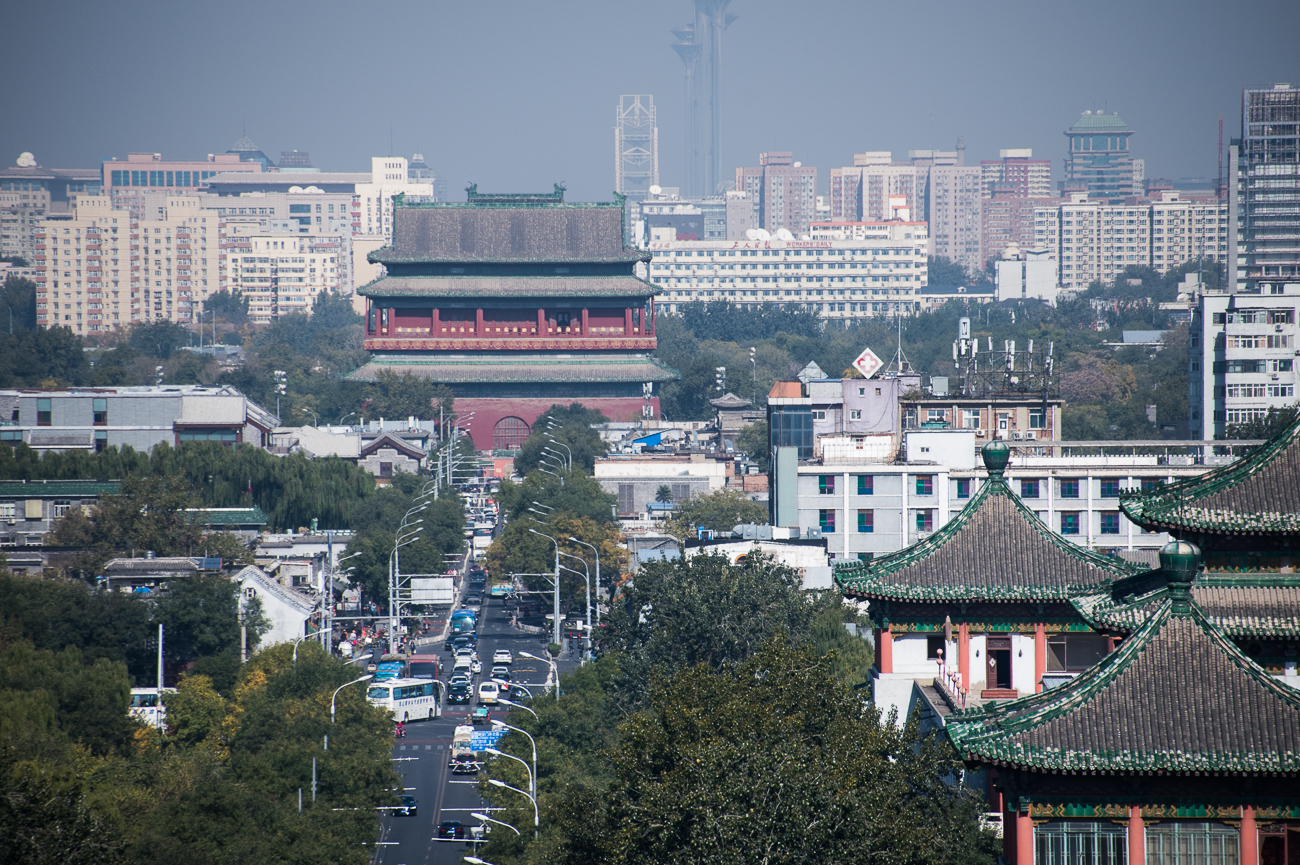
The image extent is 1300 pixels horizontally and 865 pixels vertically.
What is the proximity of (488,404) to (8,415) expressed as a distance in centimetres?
4314

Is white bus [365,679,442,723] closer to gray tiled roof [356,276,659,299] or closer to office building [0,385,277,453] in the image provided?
office building [0,385,277,453]

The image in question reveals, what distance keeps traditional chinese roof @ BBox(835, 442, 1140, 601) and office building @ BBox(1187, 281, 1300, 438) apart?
75.6 metres

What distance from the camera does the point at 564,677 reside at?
187ft

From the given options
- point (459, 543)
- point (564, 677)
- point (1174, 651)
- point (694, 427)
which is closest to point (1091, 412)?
point (694, 427)

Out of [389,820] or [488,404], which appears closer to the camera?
→ [389,820]

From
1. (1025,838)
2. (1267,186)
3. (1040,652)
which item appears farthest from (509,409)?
(1025,838)

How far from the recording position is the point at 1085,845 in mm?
23578

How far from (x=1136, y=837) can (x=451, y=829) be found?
28.0 meters

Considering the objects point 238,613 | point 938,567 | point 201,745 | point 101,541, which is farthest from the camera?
point 101,541

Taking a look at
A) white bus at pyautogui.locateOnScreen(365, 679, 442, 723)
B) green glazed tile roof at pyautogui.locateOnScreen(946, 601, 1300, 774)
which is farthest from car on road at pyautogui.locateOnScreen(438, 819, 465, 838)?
green glazed tile roof at pyautogui.locateOnScreen(946, 601, 1300, 774)

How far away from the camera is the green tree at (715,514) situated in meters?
90.8

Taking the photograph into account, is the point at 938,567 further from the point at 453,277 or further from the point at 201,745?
the point at 453,277

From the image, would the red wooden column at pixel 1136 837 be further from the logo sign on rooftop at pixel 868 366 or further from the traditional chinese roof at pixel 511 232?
the traditional chinese roof at pixel 511 232

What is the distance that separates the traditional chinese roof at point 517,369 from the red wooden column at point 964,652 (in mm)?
109517
